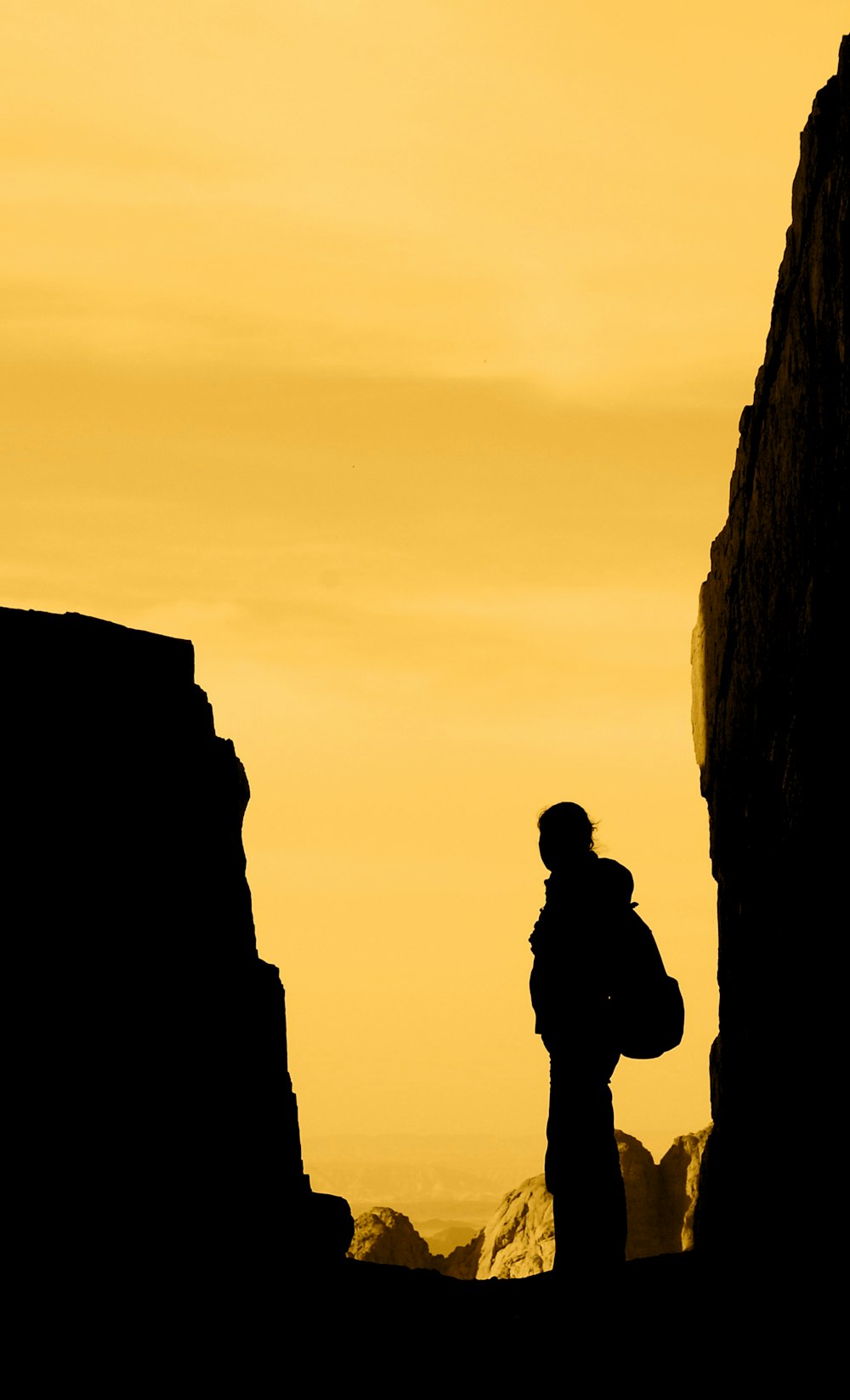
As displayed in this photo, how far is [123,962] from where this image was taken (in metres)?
6.45

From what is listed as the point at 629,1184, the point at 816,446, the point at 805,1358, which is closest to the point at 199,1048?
the point at 805,1358

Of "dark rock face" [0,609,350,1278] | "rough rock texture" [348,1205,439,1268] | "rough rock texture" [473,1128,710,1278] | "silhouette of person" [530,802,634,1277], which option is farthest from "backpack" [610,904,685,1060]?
"rough rock texture" [473,1128,710,1278]

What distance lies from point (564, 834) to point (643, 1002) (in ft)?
2.84

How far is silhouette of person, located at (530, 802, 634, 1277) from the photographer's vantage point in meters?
7.99

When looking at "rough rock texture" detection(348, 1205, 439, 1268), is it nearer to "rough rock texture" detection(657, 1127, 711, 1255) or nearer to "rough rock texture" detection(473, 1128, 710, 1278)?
"rough rock texture" detection(473, 1128, 710, 1278)

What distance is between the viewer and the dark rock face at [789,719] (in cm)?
613

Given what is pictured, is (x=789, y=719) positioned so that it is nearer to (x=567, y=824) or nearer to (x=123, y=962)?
(x=567, y=824)

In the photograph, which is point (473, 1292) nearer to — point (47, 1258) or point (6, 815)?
point (47, 1258)

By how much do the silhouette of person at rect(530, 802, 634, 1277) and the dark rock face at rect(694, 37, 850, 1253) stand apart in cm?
75

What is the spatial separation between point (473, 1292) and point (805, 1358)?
288 centimetres

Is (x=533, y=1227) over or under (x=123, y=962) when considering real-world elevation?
over

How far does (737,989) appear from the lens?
9.68m

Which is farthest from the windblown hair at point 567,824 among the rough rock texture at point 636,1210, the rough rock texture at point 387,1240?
the rough rock texture at point 636,1210

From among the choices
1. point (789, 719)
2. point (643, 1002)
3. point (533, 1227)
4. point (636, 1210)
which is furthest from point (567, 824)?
point (636, 1210)
